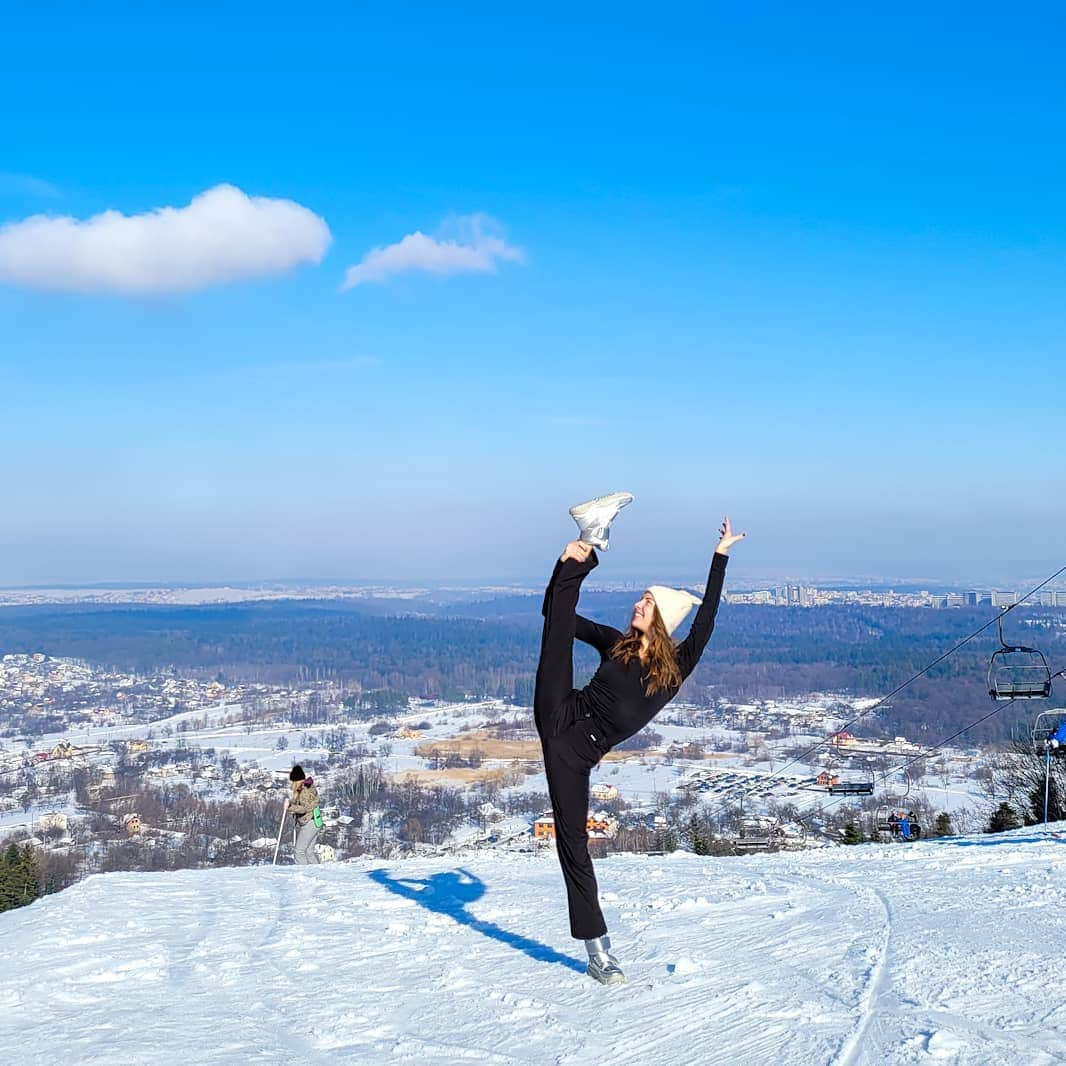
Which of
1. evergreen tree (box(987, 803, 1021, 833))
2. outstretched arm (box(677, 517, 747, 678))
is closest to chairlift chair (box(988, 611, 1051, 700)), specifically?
evergreen tree (box(987, 803, 1021, 833))

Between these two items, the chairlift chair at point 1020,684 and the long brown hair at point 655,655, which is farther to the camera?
the chairlift chair at point 1020,684

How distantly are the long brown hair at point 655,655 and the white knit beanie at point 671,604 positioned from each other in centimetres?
5

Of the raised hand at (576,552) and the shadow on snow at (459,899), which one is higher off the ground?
the raised hand at (576,552)

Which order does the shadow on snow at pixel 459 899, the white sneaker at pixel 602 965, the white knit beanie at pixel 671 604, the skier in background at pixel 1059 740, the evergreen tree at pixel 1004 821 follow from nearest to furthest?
the white sneaker at pixel 602 965 < the white knit beanie at pixel 671 604 < the shadow on snow at pixel 459 899 < the skier in background at pixel 1059 740 < the evergreen tree at pixel 1004 821

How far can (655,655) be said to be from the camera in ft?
14.8

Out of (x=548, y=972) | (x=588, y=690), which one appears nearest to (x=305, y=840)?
(x=548, y=972)

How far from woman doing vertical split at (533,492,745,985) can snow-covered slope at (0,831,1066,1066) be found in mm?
490

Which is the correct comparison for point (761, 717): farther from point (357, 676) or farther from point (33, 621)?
point (33, 621)

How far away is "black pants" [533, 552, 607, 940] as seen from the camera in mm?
4527

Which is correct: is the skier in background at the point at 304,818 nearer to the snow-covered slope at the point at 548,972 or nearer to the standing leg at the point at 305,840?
the standing leg at the point at 305,840

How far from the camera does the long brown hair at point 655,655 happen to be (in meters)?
4.50

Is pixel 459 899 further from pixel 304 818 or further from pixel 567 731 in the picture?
pixel 304 818

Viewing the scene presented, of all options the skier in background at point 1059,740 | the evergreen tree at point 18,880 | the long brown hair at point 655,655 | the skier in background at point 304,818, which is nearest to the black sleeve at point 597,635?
the long brown hair at point 655,655

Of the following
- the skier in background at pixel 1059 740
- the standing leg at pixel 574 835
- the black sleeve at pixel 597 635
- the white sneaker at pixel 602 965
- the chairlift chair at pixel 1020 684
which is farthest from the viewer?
the chairlift chair at pixel 1020 684
